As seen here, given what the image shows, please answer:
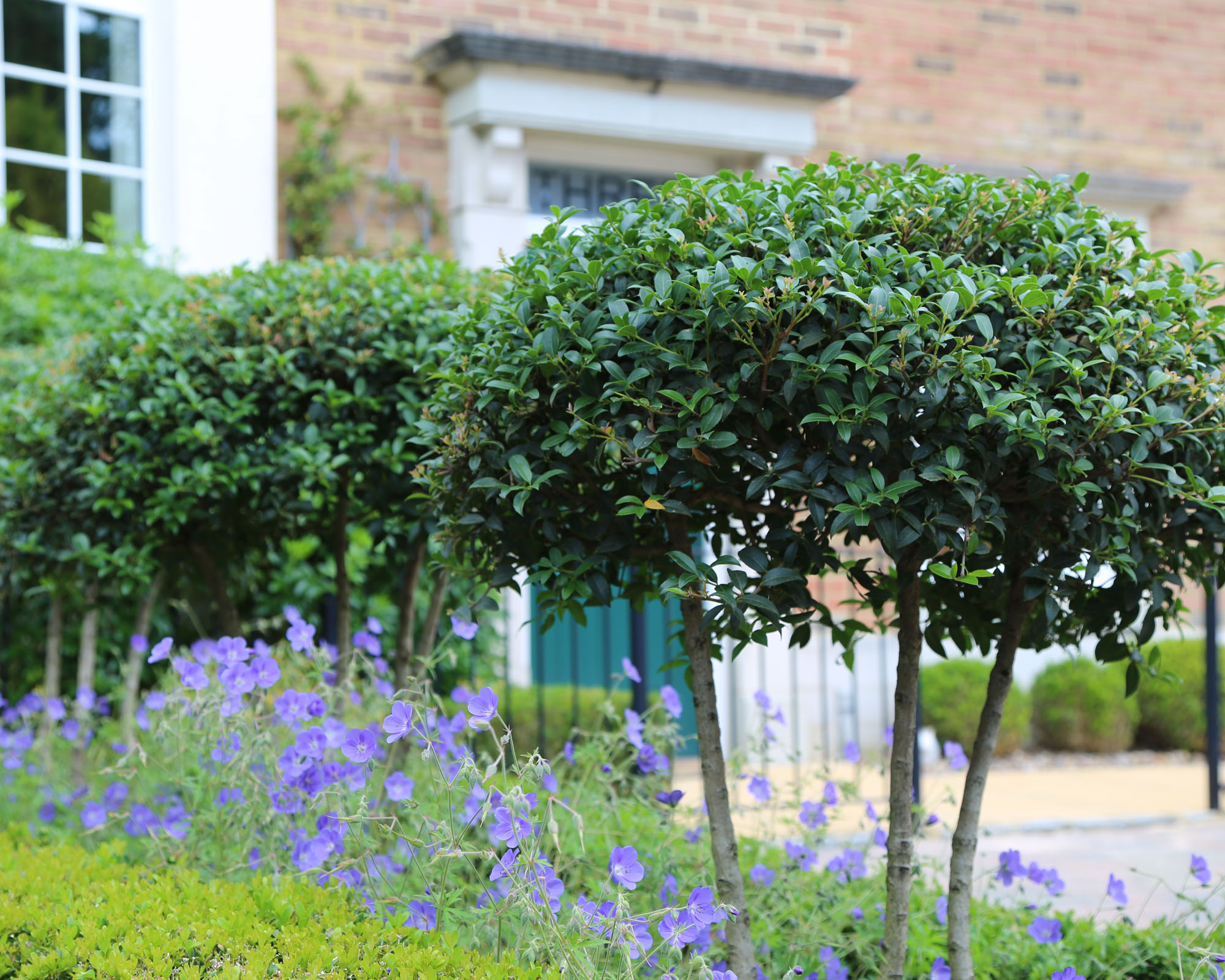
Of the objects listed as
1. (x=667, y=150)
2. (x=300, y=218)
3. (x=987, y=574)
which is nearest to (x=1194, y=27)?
(x=667, y=150)

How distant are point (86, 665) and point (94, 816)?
161cm

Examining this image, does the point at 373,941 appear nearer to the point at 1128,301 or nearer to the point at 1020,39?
the point at 1128,301

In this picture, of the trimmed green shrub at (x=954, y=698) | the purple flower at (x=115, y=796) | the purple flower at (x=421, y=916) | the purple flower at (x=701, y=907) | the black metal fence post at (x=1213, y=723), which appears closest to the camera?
the purple flower at (x=701, y=907)

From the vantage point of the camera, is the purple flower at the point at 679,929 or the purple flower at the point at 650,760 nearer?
the purple flower at the point at 679,929

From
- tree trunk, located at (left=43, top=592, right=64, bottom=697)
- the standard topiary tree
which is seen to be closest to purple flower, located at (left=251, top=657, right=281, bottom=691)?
the standard topiary tree

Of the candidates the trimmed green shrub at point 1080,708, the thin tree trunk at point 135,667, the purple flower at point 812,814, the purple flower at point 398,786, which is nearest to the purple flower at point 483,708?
the purple flower at point 398,786

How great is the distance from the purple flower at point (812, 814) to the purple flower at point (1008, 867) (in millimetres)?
465

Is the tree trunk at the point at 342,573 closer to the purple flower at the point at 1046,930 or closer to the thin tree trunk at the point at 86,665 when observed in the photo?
the thin tree trunk at the point at 86,665

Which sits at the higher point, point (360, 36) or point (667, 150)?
point (360, 36)

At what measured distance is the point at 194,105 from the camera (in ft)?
21.6

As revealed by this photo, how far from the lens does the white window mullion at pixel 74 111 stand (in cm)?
658

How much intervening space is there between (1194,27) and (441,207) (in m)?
6.34

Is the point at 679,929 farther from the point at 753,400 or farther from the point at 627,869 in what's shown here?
the point at 753,400

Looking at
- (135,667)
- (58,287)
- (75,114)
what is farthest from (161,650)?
(75,114)
